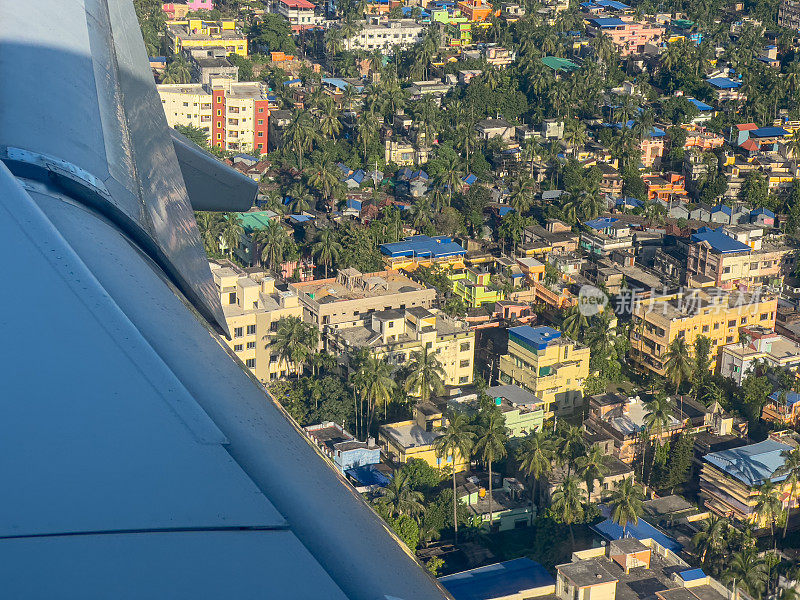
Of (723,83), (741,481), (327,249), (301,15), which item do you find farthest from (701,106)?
(741,481)

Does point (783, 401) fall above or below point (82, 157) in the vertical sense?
below

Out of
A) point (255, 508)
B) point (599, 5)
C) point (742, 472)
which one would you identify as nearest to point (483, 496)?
point (742, 472)

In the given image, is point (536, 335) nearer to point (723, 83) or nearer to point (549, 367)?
point (549, 367)

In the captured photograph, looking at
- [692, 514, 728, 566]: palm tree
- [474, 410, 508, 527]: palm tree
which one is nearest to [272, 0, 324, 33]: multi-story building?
[474, 410, 508, 527]: palm tree

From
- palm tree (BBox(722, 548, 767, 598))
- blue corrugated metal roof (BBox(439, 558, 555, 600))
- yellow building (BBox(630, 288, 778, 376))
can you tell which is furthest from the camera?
yellow building (BBox(630, 288, 778, 376))

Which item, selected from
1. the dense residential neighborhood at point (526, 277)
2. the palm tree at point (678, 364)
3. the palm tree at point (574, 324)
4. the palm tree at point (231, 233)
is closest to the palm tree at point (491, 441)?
the dense residential neighborhood at point (526, 277)

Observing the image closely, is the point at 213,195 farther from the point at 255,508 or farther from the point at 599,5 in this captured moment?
the point at 599,5

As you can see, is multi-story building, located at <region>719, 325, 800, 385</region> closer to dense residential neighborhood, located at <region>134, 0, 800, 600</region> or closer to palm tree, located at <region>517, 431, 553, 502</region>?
dense residential neighborhood, located at <region>134, 0, 800, 600</region>

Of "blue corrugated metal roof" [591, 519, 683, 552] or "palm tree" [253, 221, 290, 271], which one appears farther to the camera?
"palm tree" [253, 221, 290, 271]
